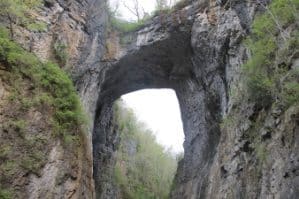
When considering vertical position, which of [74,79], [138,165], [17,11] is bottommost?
[138,165]

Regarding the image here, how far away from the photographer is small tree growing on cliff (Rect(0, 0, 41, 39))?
9.77m

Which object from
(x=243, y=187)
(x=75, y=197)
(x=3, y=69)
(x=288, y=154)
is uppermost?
(x=3, y=69)

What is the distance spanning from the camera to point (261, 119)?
801 centimetres

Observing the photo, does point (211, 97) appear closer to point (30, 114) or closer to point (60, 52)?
point (60, 52)

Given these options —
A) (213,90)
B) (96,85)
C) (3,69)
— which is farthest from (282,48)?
(96,85)

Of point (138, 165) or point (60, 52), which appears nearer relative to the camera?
point (60, 52)

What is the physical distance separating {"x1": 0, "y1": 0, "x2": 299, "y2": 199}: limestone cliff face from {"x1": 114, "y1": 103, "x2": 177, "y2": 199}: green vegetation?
1.79 meters

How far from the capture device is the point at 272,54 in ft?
26.1

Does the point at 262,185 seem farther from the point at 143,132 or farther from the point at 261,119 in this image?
the point at 143,132

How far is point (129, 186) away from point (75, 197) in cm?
918

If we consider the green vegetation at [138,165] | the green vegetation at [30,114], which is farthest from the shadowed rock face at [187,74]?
the green vegetation at [30,114]

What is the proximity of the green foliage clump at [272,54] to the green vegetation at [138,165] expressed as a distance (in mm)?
9677

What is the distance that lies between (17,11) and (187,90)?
693cm

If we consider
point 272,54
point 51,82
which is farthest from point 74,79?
point 272,54
